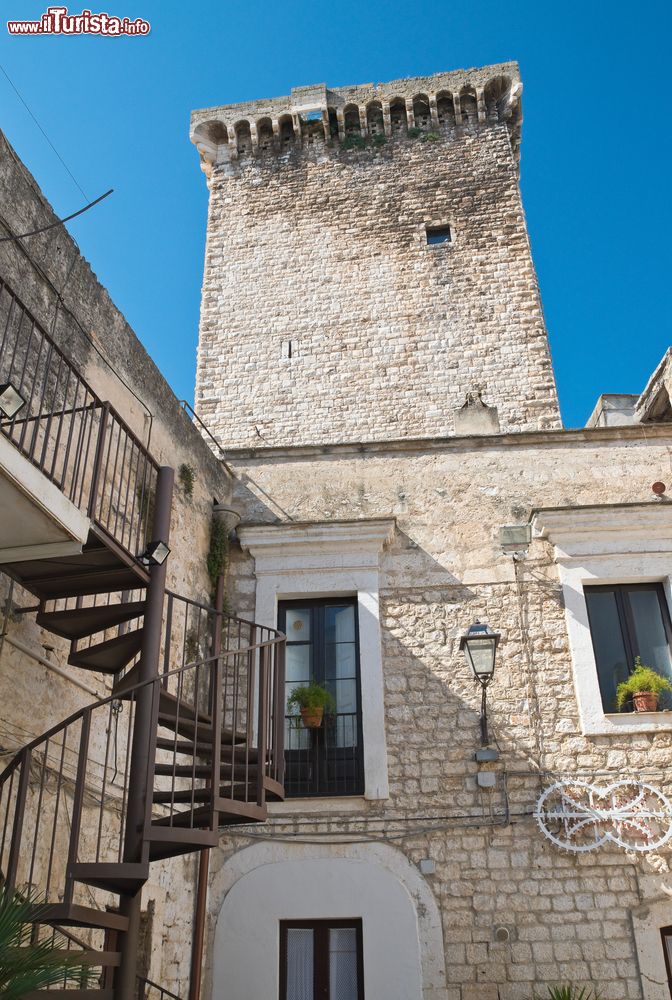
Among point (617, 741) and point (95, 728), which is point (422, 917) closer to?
point (617, 741)

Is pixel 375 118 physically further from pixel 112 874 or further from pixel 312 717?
pixel 112 874

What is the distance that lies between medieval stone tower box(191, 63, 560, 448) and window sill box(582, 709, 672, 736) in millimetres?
5790

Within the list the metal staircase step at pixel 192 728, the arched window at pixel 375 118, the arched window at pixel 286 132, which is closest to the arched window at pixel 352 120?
the arched window at pixel 375 118

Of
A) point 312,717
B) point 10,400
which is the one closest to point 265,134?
point 312,717

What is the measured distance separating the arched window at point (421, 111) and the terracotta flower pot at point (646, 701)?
11.5 meters

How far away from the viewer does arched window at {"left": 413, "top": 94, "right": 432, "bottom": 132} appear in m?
15.1

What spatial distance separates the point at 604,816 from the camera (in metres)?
6.55

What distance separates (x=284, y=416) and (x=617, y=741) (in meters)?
7.51

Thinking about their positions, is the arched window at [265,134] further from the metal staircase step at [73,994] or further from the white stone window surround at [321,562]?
the metal staircase step at [73,994]

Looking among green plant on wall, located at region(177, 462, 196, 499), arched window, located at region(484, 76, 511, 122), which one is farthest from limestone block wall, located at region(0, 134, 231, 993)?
arched window, located at region(484, 76, 511, 122)

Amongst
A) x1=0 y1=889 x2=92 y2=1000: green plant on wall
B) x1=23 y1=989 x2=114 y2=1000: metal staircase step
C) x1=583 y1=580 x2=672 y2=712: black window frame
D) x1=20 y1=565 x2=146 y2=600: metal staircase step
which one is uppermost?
x1=583 y1=580 x2=672 y2=712: black window frame

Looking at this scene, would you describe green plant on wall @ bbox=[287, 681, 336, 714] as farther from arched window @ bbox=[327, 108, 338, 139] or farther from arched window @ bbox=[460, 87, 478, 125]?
arched window @ bbox=[460, 87, 478, 125]

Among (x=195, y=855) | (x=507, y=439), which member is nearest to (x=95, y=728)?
(x=195, y=855)

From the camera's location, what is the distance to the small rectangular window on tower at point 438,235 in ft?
45.5
